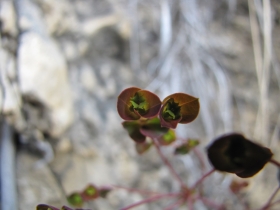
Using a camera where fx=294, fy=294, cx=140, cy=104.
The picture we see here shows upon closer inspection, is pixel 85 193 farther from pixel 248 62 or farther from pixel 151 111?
pixel 248 62

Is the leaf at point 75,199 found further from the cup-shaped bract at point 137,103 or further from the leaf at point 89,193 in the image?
the cup-shaped bract at point 137,103

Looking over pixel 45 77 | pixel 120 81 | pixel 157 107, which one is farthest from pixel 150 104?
pixel 120 81

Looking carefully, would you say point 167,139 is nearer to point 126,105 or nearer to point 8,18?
point 126,105

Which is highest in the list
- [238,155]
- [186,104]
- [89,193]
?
[186,104]

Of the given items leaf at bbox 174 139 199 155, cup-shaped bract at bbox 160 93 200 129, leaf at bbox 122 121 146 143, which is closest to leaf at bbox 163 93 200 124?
cup-shaped bract at bbox 160 93 200 129

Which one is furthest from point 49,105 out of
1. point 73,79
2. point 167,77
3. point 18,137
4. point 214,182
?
point 214,182

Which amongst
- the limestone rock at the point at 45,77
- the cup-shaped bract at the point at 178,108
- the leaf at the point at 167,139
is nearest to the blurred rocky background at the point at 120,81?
the limestone rock at the point at 45,77
